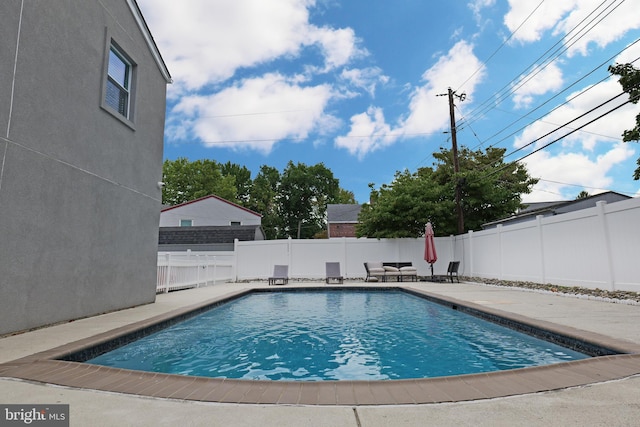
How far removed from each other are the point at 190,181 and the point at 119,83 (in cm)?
3635

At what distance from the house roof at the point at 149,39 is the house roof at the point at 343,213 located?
2719 centimetres

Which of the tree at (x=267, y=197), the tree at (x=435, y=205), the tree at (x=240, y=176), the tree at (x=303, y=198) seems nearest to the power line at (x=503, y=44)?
the tree at (x=435, y=205)

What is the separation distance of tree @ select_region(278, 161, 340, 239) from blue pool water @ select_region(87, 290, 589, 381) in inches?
1508

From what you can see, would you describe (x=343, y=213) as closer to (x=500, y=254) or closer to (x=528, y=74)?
(x=500, y=254)

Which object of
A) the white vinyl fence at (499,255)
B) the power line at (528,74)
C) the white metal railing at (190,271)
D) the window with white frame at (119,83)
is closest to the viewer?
the window with white frame at (119,83)

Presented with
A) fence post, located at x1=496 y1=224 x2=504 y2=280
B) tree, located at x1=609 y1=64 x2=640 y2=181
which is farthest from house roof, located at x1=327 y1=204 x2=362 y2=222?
tree, located at x1=609 y1=64 x2=640 y2=181

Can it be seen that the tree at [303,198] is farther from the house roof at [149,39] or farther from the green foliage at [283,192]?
the house roof at [149,39]

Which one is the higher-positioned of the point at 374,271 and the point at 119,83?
the point at 119,83

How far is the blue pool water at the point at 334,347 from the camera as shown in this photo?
4.07 meters

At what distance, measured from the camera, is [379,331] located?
6160 mm

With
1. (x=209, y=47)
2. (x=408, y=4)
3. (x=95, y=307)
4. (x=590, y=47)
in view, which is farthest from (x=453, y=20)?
(x=95, y=307)

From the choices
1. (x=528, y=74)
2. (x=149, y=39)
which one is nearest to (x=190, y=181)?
(x=149, y=39)

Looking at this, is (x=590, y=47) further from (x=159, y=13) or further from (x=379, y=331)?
(x=159, y=13)

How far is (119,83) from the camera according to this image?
24.0 ft
